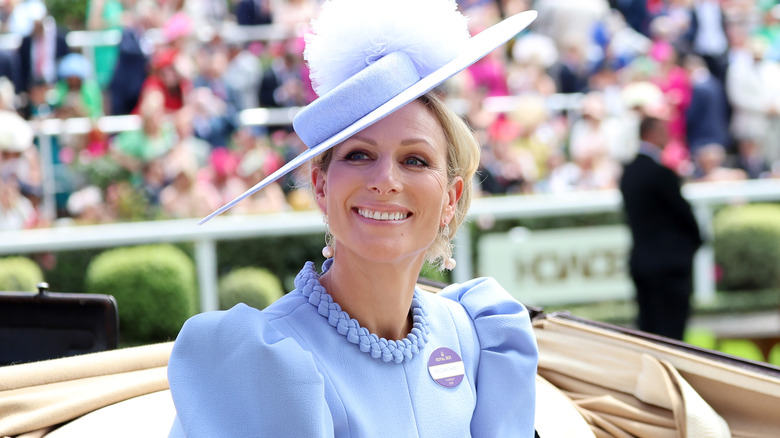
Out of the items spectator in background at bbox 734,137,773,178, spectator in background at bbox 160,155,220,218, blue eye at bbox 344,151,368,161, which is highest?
blue eye at bbox 344,151,368,161

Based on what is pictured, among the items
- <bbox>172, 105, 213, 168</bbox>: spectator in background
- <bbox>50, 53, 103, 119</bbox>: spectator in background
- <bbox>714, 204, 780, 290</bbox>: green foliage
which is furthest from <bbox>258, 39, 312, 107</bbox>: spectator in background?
<bbox>714, 204, 780, 290</bbox>: green foliage

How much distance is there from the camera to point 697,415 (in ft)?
7.29

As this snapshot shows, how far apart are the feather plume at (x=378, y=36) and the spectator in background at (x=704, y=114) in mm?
7923

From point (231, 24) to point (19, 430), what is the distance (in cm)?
843

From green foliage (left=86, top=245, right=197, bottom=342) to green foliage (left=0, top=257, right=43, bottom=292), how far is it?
0.35 metres

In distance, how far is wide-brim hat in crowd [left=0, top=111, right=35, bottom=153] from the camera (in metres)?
7.49

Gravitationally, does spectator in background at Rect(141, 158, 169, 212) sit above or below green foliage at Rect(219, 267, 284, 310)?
above

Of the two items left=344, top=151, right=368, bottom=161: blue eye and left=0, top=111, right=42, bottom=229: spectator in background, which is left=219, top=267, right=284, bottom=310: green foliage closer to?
left=0, top=111, right=42, bottom=229: spectator in background

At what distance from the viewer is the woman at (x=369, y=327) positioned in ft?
5.10

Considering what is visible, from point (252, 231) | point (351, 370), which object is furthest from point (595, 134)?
point (351, 370)

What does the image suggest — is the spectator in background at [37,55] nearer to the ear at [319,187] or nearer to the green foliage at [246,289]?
the green foliage at [246,289]

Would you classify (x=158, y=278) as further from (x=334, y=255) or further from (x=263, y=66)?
(x=334, y=255)

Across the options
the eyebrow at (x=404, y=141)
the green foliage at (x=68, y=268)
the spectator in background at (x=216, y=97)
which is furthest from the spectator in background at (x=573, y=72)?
the eyebrow at (x=404, y=141)

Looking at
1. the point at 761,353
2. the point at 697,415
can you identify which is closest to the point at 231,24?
the point at 761,353
